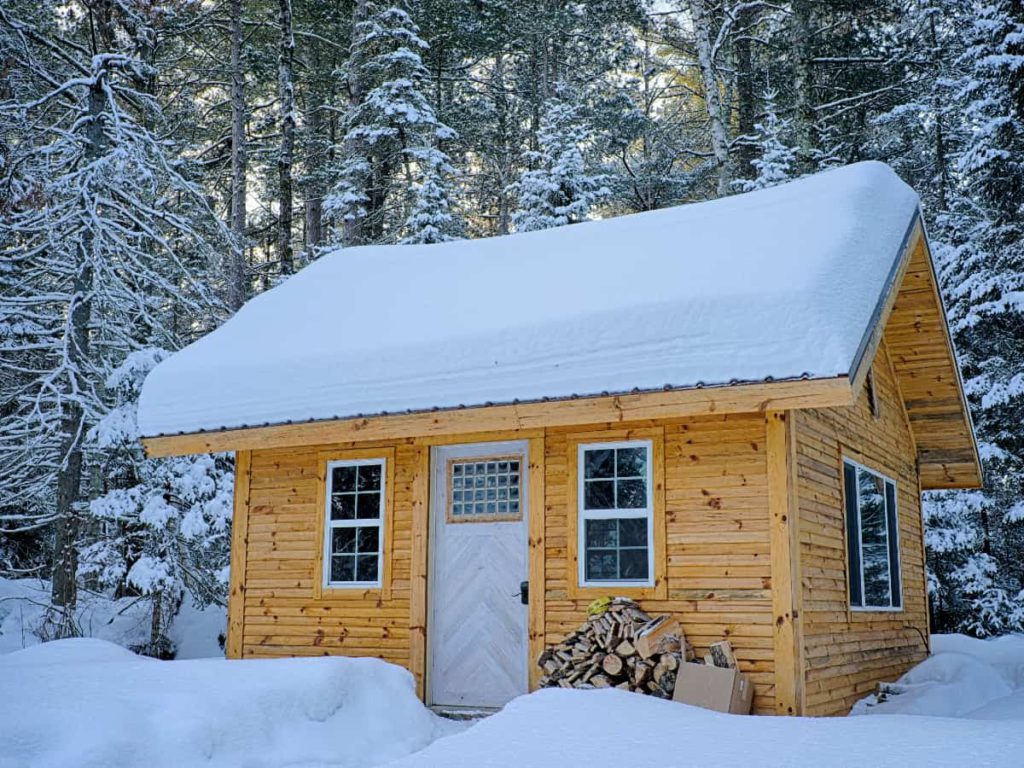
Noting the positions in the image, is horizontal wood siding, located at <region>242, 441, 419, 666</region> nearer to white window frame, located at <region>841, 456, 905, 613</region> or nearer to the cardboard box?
the cardboard box

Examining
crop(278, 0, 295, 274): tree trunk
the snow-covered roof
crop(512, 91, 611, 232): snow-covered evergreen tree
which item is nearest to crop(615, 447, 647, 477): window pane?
the snow-covered roof

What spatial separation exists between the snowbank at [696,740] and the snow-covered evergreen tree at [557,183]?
1536cm

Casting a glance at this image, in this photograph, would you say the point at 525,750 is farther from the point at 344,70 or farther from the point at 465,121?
the point at 465,121

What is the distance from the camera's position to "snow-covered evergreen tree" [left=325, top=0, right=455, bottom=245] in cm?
2233

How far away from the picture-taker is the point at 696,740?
241 inches

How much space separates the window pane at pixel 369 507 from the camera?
1066cm

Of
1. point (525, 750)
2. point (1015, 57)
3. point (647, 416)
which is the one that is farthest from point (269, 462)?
point (1015, 57)

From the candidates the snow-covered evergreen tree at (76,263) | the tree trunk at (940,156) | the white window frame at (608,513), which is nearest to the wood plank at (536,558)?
the white window frame at (608,513)

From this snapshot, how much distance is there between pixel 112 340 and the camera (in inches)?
588

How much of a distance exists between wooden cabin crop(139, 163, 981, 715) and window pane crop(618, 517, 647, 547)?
0.07ft

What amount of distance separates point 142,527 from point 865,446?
1042cm

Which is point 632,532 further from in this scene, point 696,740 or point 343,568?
point 343,568

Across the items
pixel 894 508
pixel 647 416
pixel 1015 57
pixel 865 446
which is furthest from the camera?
pixel 1015 57

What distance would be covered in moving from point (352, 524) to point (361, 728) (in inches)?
121
